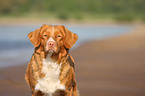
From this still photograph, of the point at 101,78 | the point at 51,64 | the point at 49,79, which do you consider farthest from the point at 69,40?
the point at 101,78

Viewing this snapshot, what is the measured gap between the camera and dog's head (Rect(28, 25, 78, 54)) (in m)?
5.60

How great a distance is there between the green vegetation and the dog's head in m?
83.8

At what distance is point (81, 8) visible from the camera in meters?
106

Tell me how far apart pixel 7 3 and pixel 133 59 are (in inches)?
3585

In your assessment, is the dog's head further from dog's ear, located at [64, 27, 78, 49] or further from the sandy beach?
the sandy beach

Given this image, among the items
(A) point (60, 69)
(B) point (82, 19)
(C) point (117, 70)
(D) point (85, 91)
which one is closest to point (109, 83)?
(D) point (85, 91)

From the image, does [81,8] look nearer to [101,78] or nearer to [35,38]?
[101,78]

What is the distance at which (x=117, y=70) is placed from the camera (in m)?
12.1

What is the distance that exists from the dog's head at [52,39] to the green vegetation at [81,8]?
83790mm

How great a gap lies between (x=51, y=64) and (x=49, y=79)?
0.89 ft

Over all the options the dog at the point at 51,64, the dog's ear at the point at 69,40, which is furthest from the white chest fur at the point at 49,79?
the dog's ear at the point at 69,40

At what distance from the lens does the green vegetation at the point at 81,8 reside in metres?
94.1

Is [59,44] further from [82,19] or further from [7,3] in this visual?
[7,3]

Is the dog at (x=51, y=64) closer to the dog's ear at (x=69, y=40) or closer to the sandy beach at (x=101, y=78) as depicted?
the dog's ear at (x=69, y=40)
